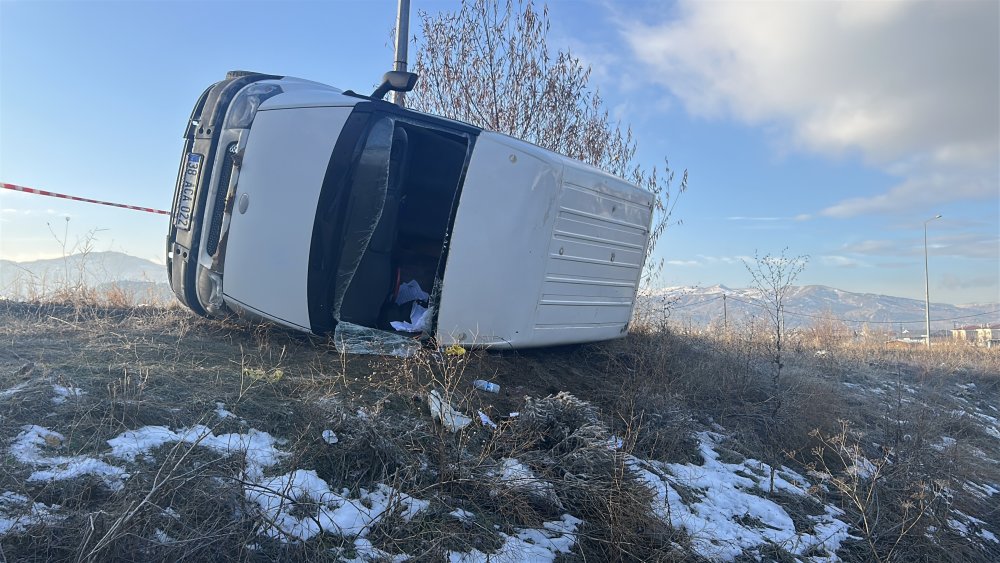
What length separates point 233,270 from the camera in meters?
4.86

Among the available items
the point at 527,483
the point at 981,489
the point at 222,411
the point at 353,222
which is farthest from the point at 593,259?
the point at 981,489

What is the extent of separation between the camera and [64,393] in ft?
10.8

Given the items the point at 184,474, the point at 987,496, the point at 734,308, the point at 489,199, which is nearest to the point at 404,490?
the point at 184,474

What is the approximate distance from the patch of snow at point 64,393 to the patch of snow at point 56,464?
14.7 inches

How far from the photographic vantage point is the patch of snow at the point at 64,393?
322cm

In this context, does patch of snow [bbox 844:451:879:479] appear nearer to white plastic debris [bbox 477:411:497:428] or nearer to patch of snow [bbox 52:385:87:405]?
white plastic debris [bbox 477:411:497:428]

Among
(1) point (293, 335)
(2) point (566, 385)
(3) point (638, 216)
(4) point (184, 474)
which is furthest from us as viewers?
(3) point (638, 216)

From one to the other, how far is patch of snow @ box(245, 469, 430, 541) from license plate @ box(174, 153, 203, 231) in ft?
10.3

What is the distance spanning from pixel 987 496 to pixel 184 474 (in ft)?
22.7

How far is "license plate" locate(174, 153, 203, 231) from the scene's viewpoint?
17.0 feet

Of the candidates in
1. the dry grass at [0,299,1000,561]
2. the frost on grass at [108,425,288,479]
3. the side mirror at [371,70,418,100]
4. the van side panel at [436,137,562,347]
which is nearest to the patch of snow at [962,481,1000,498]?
the dry grass at [0,299,1000,561]

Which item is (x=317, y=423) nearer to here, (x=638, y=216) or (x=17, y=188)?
(x=638, y=216)

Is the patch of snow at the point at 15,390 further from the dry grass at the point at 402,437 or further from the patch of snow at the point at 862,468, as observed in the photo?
the patch of snow at the point at 862,468

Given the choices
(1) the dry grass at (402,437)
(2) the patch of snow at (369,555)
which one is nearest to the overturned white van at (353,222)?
(1) the dry grass at (402,437)
